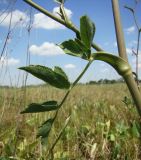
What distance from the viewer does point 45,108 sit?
0.90 meters

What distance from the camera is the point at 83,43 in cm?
80

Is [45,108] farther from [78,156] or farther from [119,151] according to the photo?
[119,151]

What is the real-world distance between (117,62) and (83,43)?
8cm

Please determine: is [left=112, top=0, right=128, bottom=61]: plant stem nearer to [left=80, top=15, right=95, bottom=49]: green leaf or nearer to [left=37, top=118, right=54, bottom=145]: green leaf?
[left=80, top=15, right=95, bottom=49]: green leaf

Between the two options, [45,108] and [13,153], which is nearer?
[45,108]

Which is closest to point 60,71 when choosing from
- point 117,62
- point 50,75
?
point 50,75

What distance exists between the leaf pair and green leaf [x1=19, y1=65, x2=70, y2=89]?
7 cm

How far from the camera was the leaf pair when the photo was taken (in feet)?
2.59

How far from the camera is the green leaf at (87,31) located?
788 mm

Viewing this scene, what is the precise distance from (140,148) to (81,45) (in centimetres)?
188

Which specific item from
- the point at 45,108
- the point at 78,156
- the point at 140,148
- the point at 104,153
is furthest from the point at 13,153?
the point at 45,108

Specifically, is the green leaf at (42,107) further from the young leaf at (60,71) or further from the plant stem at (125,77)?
the plant stem at (125,77)

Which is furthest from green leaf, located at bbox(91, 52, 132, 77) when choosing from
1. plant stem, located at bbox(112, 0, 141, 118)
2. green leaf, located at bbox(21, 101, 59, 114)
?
green leaf, located at bbox(21, 101, 59, 114)

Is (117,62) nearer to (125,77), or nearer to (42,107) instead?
(125,77)
